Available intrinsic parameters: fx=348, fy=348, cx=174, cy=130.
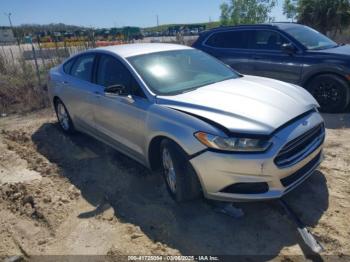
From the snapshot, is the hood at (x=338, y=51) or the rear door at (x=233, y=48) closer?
the hood at (x=338, y=51)

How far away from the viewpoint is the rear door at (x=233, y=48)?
7734 millimetres

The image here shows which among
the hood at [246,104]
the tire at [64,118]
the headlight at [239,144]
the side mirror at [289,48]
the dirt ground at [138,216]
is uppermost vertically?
the side mirror at [289,48]

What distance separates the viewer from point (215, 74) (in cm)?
467

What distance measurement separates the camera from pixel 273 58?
7.27 metres

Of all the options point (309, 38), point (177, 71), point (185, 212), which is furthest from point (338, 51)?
point (185, 212)

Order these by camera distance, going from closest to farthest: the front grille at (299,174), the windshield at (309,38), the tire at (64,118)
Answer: the front grille at (299,174), the tire at (64,118), the windshield at (309,38)

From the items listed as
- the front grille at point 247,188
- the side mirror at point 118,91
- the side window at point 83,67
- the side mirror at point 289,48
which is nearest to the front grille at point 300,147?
the front grille at point 247,188

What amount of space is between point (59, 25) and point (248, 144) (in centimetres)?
8934

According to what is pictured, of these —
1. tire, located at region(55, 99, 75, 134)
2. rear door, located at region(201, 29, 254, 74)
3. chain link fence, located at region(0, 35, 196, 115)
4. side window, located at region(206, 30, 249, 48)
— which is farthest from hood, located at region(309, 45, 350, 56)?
chain link fence, located at region(0, 35, 196, 115)

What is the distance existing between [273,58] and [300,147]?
4233 mm

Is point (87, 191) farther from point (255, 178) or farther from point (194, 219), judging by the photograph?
point (255, 178)

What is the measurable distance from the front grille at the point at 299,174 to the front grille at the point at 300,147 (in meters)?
0.15

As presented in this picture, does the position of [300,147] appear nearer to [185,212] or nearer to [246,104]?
[246,104]

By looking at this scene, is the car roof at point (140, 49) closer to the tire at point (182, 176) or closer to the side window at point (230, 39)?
the tire at point (182, 176)
